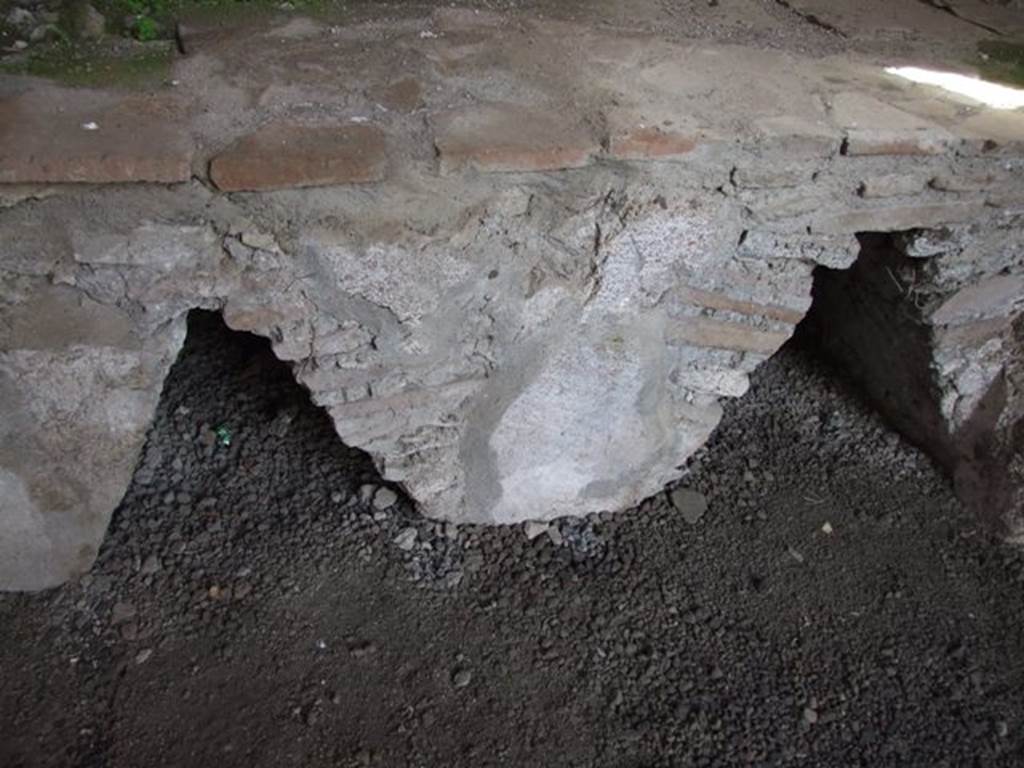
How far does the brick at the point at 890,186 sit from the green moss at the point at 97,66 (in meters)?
1.40

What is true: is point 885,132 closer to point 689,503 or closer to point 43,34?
point 689,503

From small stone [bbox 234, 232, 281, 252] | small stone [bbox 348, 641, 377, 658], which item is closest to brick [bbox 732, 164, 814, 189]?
small stone [bbox 234, 232, 281, 252]

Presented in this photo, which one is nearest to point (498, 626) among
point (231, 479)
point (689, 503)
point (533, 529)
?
point (533, 529)

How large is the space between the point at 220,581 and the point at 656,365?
1.13 m

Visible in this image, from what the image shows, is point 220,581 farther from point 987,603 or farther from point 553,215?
point 987,603

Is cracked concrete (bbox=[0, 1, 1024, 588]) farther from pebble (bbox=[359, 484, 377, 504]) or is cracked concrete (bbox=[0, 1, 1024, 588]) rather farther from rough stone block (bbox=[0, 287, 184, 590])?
pebble (bbox=[359, 484, 377, 504])

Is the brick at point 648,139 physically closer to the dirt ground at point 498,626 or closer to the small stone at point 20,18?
the dirt ground at point 498,626

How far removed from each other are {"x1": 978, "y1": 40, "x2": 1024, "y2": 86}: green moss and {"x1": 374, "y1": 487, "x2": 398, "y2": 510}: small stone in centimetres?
172

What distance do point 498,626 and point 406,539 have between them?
0.32 metres

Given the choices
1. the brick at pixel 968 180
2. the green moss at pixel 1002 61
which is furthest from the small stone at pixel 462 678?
the green moss at pixel 1002 61

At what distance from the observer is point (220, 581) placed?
2229mm

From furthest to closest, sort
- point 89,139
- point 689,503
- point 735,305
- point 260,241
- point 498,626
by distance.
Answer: point 689,503 < point 498,626 < point 735,305 < point 260,241 < point 89,139

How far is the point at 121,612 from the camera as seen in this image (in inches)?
85.0

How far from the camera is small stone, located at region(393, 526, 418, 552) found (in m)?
2.35
